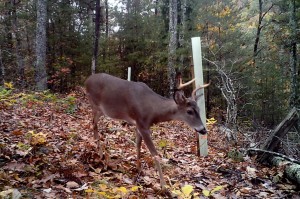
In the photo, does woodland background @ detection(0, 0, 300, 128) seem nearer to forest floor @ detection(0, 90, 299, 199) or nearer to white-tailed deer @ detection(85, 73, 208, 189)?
forest floor @ detection(0, 90, 299, 199)

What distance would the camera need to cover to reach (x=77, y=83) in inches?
822

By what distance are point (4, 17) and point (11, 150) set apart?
16.9m

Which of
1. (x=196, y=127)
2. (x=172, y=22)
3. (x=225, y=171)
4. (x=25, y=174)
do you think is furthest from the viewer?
(x=172, y=22)

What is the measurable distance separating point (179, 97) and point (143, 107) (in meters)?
0.52

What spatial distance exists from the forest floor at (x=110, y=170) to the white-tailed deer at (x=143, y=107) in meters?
0.50

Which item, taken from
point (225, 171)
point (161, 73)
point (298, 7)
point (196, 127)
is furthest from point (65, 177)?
point (161, 73)

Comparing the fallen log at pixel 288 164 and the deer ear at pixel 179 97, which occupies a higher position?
the deer ear at pixel 179 97

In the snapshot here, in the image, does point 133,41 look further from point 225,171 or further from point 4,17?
point 225,171

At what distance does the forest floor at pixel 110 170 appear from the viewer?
3460 mm

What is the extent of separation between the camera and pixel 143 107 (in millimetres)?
4621

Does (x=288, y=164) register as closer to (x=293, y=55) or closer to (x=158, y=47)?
(x=293, y=55)

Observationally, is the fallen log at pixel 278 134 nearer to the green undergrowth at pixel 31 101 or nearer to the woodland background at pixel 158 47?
the green undergrowth at pixel 31 101

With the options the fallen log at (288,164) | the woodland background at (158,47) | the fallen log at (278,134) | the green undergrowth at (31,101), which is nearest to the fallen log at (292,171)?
the fallen log at (288,164)

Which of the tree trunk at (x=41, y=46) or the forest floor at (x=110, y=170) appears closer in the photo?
the forest floor at (x=110, y=170)
